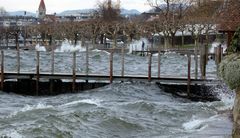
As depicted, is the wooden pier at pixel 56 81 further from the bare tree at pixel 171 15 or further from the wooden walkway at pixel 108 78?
the bare tree at pixel 171 15

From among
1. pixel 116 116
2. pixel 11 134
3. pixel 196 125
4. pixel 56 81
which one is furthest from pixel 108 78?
pixel 11 134

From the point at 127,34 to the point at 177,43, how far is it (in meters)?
8.94

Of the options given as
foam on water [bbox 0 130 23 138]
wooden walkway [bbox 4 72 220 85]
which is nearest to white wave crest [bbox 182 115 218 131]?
foam on water [bbox 0 130 23 138]

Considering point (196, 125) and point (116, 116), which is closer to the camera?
point (196, 125)

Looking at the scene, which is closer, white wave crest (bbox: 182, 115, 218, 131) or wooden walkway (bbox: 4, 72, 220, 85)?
white wave crest (bbox: 182, 115, 218, 131)

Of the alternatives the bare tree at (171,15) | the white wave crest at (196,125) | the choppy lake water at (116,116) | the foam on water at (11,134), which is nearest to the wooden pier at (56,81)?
the choppy lake water at (116,116)

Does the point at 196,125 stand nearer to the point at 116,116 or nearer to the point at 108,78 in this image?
the point at 116,116

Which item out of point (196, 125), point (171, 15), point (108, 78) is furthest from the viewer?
point (171, 15)

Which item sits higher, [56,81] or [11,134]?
[56,81]

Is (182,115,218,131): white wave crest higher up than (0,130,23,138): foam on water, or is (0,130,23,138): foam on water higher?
(182,115,218,131): white wave crest

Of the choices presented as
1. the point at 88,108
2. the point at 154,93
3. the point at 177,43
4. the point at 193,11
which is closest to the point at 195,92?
the point at 154,93

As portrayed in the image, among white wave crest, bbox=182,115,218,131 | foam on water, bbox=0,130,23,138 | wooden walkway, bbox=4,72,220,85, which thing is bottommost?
foam on water, bbox=0,130,23,138

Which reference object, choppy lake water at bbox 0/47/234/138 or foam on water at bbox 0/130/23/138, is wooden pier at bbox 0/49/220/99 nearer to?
choppy lake water at bbox 0/47/234/138

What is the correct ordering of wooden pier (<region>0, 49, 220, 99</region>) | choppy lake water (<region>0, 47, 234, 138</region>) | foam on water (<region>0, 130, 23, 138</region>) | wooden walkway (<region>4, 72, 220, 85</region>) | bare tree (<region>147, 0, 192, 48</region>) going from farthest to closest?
bare tree (<region>147, 0, 192, 48</region>), wooden pier (<region>0, 49, 220, 99</region>), wooden walkway (<region>4, 72, 220, 85</region>), choppy lake water (<region>0, 47, 234, 138</region>), foam on water (<region>0, 130, 23, 138</region>)
